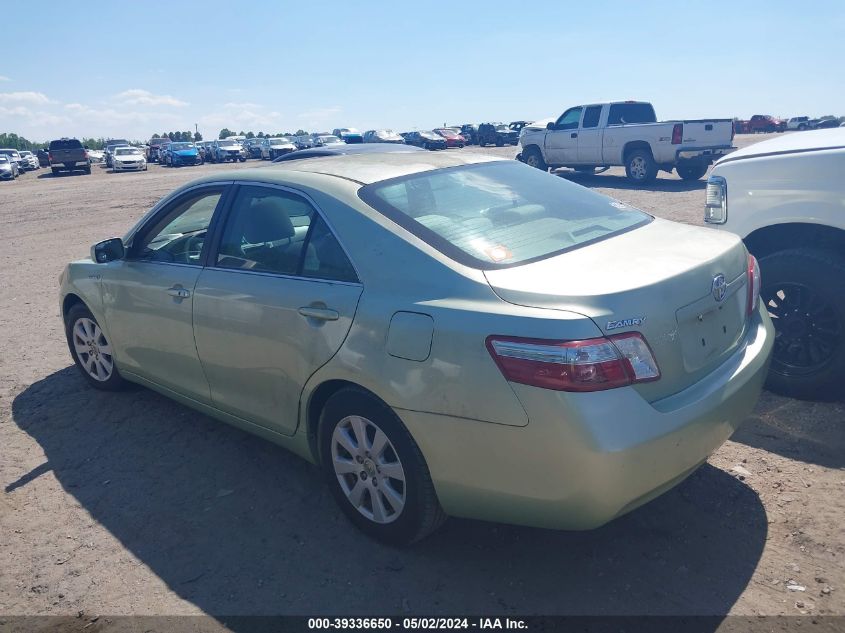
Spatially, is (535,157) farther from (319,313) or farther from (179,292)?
(319,313)

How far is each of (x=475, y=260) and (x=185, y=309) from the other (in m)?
1.92

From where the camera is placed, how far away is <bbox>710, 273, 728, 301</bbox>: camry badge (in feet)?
9.64

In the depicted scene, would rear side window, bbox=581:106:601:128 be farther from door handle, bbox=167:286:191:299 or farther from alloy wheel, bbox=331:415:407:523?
alloy wheel, bbox=331:415:407:523

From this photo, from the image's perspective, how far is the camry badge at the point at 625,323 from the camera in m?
2.49

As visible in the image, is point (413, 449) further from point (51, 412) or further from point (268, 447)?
point (51, 412)

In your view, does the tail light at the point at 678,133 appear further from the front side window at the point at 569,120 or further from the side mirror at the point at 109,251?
the side mirror at the point at 109,251

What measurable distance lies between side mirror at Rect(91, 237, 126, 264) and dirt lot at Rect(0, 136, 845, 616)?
3.64 feet

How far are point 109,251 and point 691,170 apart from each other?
624 inches

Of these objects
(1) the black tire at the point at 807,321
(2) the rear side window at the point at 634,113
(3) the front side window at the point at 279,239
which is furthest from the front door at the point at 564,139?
(3) the front side window at the point at 279,239

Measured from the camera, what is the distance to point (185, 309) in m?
3.93

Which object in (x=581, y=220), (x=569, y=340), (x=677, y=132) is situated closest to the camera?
(x=569, y=340)

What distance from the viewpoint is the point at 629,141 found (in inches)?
693

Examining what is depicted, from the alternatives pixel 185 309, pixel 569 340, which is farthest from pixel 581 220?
pixel 185 309

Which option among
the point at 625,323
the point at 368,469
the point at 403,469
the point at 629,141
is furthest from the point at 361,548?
the point at 629,141
